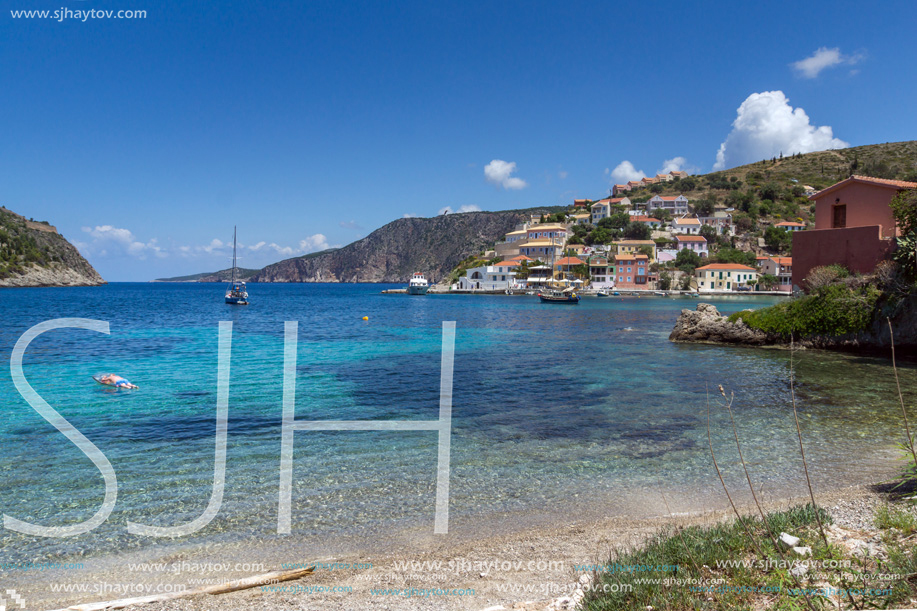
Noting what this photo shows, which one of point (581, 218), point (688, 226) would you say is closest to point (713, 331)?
point (688, 226)

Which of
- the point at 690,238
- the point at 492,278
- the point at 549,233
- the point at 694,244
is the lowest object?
the point at 492,278

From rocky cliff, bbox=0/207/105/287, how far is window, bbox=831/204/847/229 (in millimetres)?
138049

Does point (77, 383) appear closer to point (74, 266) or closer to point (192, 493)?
point (192, 493)

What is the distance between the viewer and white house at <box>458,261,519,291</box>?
95.3m

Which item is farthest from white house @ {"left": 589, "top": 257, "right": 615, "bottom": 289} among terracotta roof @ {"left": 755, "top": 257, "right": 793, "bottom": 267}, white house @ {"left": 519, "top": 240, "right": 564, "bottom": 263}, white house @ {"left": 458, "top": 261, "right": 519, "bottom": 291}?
terracotta roof @ {"left": 755, "top": 257, "right": 793, "bottom": 267}

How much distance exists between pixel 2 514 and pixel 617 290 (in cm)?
8246

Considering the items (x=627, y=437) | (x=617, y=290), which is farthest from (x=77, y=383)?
(x=617, y=290)

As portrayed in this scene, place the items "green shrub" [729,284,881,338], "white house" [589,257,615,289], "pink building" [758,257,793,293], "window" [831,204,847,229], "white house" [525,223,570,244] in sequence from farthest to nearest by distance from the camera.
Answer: "white house" [525,223,570,244] < "white house" [589,257,615,289] < "pink building" [758,257,793,293] < "window" [831,204,847,229] < "green shrub" [729,284,881,338]

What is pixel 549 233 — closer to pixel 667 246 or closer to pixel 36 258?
pixel 667 246

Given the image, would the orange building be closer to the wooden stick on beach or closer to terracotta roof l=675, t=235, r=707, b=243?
terracotta roof l=675, t=235, r=707, b=243

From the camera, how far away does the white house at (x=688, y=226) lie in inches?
3868

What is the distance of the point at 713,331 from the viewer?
22.9 metres

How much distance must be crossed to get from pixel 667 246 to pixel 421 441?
9438 centimetres

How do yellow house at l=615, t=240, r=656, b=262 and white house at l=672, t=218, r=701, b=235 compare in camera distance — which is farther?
white house at l=672, t=218, r=701, b=235
